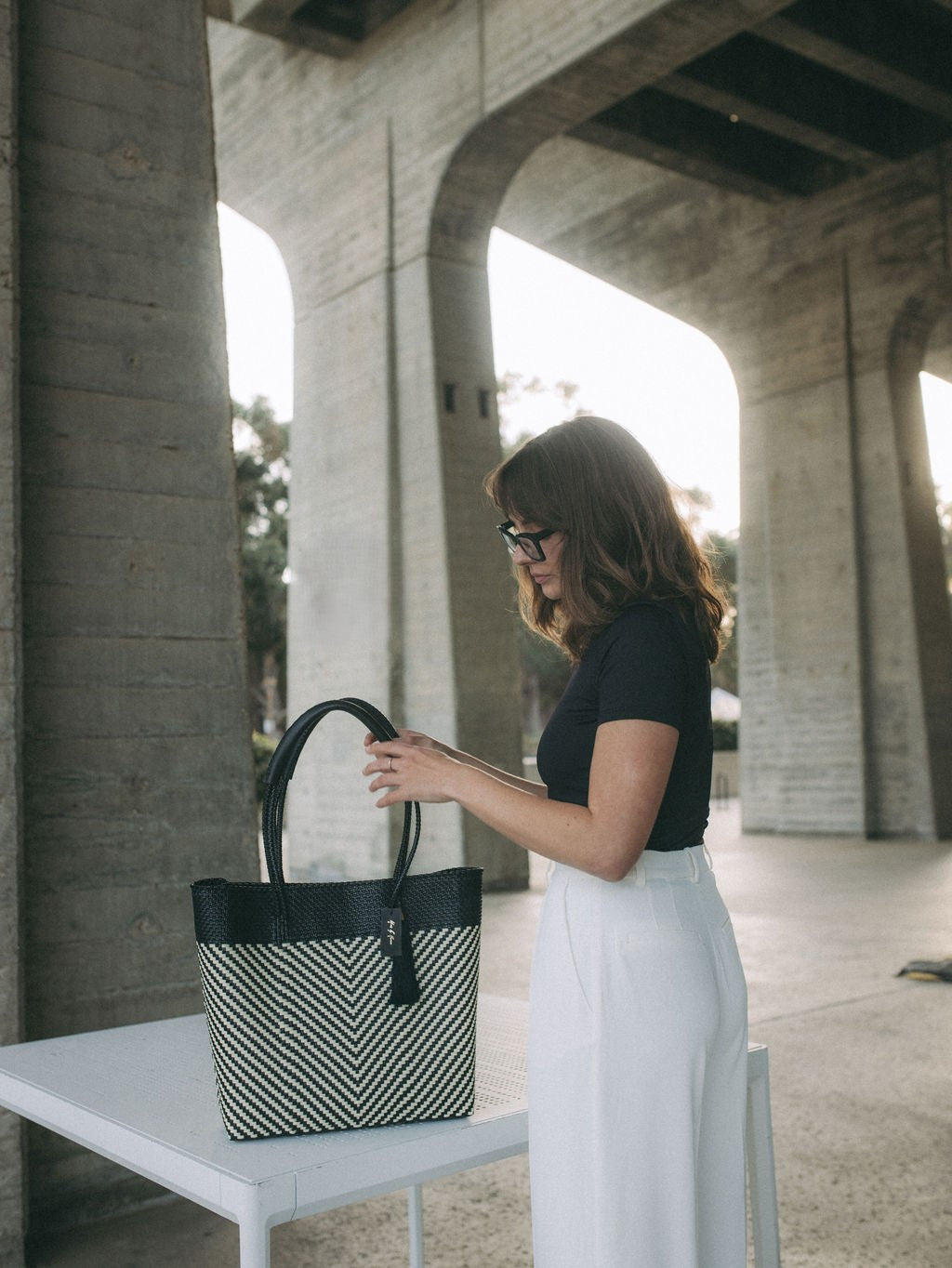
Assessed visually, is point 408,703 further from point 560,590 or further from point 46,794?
point 560,590

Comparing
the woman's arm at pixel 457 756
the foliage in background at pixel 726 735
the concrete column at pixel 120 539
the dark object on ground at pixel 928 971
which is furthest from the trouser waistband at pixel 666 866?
the foliage in background at pixel 726 735

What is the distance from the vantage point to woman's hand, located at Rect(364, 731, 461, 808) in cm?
172

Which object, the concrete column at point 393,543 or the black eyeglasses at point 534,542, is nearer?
the black eyeglasses at point 534,542

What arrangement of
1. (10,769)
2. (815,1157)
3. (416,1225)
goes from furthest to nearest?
(815,1157) → (10,769) → (416,1225)

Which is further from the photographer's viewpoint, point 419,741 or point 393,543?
point 393,543

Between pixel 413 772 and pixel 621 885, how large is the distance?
33 centimetres

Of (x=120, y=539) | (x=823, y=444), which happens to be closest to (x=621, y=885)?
(x=120, y=539)

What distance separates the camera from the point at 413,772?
5.69ft

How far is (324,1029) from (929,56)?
43.8ft

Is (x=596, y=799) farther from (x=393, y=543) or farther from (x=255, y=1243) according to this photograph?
(x=393, y=543)

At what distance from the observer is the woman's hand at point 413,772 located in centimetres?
172

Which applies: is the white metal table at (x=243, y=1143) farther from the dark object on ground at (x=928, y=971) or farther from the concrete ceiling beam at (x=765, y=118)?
the concrete ceiling beam at (x=765, y=118)

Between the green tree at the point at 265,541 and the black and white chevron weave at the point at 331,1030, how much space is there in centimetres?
2662

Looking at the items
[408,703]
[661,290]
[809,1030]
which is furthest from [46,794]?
[661,290]
